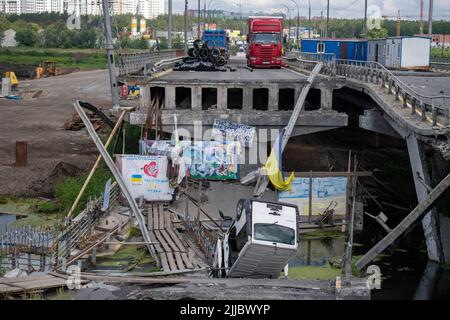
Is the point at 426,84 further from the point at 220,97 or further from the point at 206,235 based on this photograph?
the point at 206,235

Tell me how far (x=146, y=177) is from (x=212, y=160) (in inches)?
177

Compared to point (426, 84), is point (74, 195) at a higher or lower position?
lower

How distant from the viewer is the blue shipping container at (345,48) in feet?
253

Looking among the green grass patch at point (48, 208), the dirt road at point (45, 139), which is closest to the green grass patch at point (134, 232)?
the green grass patch at point (48, 208)

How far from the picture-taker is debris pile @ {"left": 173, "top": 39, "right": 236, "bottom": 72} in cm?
6022

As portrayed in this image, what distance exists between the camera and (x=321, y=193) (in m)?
36.2

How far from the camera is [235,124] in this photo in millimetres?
Result: 40156

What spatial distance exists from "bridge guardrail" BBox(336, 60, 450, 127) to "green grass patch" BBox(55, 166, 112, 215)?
12.6 metres

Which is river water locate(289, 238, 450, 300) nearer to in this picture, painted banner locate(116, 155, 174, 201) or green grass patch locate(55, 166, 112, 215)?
painted banner locate(116, 155, 174, 201)

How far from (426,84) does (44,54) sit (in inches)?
4903

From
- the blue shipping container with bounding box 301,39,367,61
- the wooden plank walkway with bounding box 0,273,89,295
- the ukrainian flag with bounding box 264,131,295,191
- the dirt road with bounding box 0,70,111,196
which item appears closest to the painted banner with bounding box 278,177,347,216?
the ukrainian flag with bounding box 264,131,295,191

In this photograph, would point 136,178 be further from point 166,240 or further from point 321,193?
point 321,193
